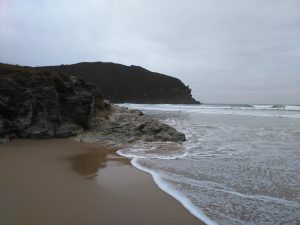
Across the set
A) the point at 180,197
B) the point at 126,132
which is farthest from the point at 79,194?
the point at 126,132

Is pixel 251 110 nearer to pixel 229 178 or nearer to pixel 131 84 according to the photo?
pixel 229 178

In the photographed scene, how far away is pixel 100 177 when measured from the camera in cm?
626

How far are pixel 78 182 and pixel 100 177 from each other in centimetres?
57

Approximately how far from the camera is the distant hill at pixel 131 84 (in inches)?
3757

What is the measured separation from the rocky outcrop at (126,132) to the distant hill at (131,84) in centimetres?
7598

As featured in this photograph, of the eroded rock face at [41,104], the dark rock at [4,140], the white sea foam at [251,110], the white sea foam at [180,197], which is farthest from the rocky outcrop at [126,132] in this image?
the white sea foam at [251,110]

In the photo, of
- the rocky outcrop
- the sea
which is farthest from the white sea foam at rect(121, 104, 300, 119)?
the sea

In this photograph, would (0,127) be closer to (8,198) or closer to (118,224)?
(8,198)

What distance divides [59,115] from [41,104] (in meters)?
0.81

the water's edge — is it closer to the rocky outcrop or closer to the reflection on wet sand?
the reflection on wet sand

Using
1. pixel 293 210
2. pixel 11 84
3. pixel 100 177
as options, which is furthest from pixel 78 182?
pixel 11 84

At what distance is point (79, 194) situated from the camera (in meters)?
5.07

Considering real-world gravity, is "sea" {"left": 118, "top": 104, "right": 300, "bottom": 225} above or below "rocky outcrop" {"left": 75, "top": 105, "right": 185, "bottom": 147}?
below

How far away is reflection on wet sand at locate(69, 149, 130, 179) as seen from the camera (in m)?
6.80
